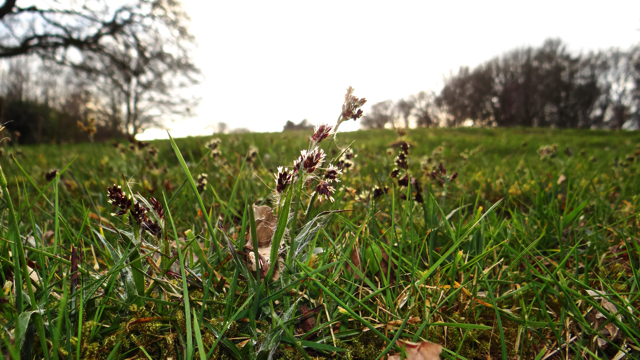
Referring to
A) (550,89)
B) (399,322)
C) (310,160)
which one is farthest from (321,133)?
(550,89)

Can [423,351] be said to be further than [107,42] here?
No

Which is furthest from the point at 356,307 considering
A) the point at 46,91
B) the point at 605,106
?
the point at 605,106

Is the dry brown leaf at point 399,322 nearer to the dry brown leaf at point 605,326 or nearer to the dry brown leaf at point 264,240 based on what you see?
the dry brown leaf at point 264,240

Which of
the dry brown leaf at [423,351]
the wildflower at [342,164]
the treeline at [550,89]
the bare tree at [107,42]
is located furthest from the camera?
the treeline at [550,89]

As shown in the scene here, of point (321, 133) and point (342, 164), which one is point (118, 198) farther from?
point (342, 164)

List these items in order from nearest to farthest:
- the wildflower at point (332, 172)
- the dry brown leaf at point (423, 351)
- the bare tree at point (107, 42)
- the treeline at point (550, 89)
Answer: the dry brown leaf at point (423, 351) → the wildflower at point (332, 172) → the bare tree at point (107, 42) → the treeline at point (550, 89)

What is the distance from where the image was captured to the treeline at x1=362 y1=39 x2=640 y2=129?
1294 inches

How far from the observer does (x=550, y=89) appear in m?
33.2

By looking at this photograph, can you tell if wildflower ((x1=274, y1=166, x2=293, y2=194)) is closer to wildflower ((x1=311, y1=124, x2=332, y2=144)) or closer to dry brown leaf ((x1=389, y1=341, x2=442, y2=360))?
wildflower ((x1=311, y1=124, x2=332, y2=144))

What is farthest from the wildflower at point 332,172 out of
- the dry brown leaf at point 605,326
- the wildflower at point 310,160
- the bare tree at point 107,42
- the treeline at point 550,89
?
the treeline at point 550,89

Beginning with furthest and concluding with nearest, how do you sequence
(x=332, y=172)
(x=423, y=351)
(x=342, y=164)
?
(x=342, y=164) < (x=332, y=172) < (x=423, y=351)

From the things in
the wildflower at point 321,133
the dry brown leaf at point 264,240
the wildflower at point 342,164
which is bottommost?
the dry brown leaf at point 264,240

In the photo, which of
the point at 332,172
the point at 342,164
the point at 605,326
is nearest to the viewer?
the point at 332,172

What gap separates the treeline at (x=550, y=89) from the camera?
3288cm
